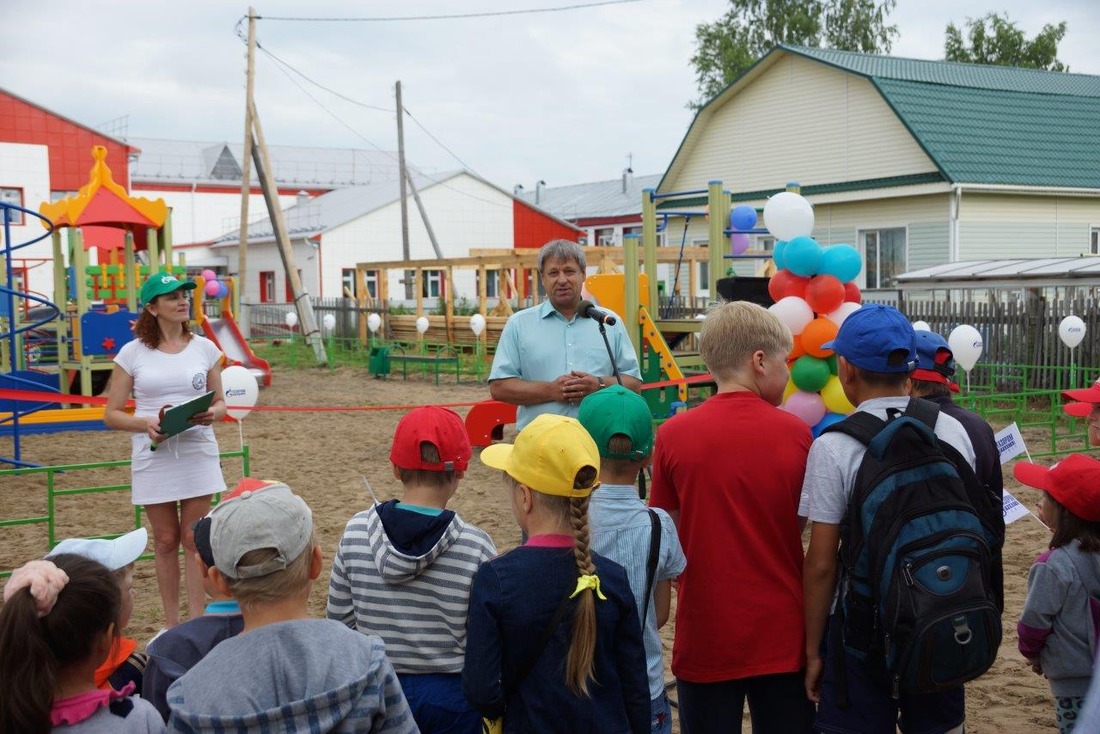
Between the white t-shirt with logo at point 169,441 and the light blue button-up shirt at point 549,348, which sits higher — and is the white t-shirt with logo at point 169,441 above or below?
below

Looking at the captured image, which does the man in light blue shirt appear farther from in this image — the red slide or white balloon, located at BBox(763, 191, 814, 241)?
the red slide

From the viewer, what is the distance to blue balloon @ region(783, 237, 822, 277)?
7086 mm

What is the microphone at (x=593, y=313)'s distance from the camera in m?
4.34

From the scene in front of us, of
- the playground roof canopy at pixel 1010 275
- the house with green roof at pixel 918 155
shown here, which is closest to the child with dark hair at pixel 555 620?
the playground roof canopy at pixel 1010 275

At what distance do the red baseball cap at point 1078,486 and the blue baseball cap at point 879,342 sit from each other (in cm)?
66

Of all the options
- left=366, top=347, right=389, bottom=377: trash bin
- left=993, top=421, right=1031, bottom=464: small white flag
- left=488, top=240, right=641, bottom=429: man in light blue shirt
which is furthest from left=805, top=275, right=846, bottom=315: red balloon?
left=366, top=347, right=389, bottom=377: trash bin

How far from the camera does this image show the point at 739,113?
25156 millimetres

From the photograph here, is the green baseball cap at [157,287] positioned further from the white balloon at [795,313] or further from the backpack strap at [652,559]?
the white balloon at [795,313]

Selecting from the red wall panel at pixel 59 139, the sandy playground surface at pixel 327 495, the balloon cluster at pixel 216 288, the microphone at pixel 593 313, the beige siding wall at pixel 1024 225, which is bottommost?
the sandy playground surface at pixel 327 495

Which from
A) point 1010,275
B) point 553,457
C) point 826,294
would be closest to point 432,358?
point 1010,275

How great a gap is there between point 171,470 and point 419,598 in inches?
96.8

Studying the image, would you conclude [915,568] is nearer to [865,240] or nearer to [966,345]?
[966,345]

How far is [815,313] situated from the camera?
7117 millimetres

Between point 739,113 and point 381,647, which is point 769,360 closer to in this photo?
point 381,647
